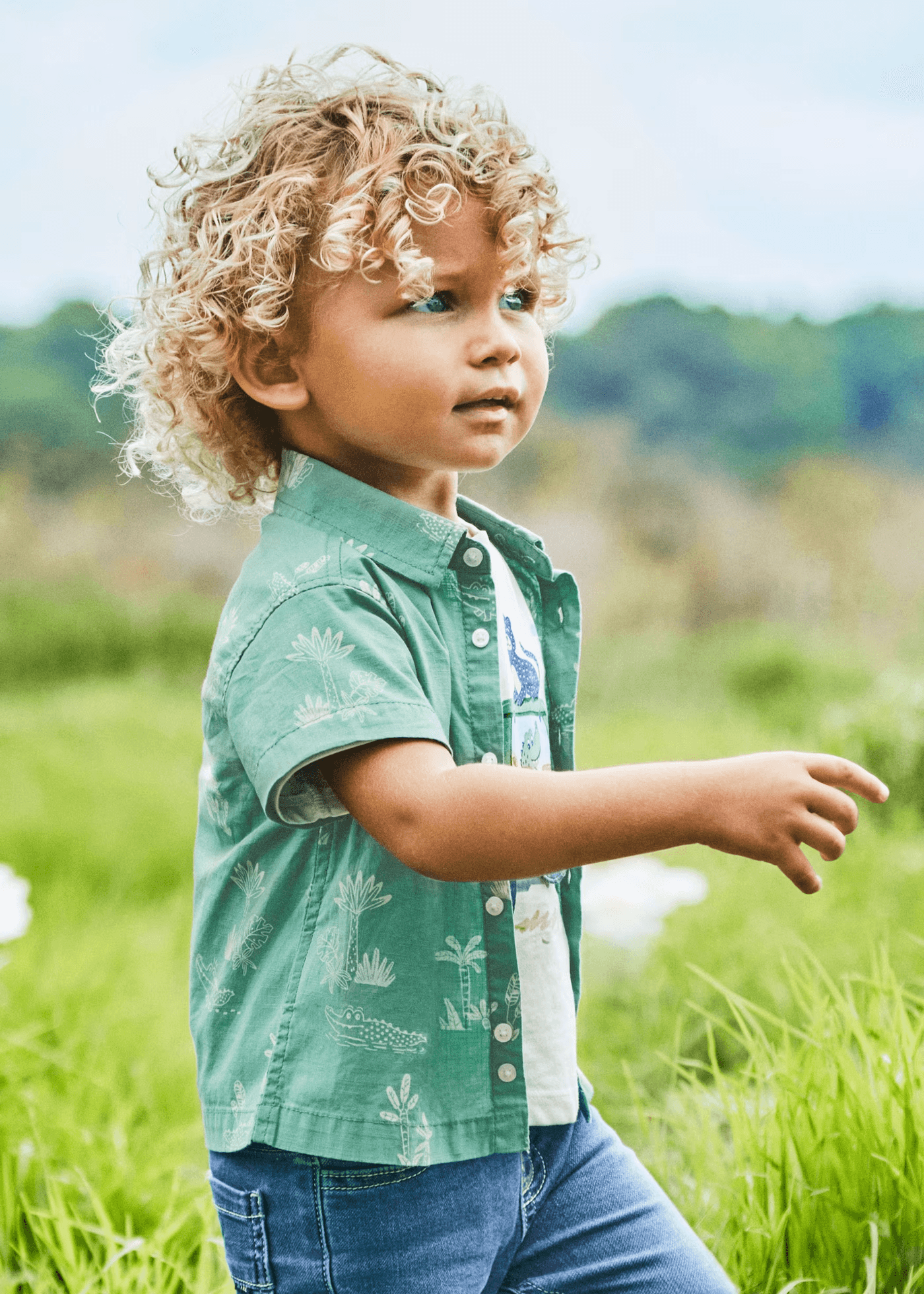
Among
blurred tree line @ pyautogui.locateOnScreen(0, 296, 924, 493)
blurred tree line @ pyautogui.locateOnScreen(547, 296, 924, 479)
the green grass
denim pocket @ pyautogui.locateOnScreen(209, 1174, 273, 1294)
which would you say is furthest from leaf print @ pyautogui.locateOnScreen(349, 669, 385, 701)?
blurred tree line @ pyautogui.locateOnScreen(547, 296, 924, 479)

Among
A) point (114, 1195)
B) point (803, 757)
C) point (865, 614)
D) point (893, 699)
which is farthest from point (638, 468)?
point (803, 757)

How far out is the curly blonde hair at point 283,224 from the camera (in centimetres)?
116

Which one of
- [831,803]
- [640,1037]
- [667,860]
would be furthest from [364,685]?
[667,860]

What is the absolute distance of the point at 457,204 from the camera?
3.79ft

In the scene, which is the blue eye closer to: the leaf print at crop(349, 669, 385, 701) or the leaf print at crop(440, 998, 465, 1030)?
Result: the leaf print at crop(349, 669, 385, 701)

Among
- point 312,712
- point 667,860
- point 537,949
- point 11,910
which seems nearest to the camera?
point 312,712

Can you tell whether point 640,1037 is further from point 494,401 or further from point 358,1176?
point 494,401

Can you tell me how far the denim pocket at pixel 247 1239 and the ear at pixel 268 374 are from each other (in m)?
0.71

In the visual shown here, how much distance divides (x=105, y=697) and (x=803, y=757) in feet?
18.5

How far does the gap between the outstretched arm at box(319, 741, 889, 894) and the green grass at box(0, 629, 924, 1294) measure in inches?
28.0

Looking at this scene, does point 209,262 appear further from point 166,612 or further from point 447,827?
point 166,612

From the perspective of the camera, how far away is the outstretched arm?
918mm

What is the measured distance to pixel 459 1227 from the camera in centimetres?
112

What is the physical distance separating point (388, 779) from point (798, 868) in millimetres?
309
